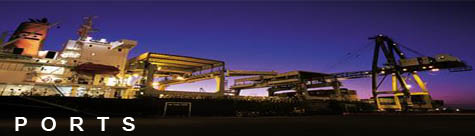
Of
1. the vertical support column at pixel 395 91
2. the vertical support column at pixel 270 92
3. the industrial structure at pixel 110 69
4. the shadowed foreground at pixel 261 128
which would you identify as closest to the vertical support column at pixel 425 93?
the industrial structure at pixel 110 69

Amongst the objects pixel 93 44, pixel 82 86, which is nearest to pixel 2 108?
pixel 82 86

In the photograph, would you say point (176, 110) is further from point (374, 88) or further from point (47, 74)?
point (374, 88)

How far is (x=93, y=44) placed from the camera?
99.8ft

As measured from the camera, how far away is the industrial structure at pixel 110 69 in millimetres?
24578

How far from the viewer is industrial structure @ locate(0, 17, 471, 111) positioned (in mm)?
24578

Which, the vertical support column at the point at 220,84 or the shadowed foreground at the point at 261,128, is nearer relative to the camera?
the shadowed foreground at the point at 261,128

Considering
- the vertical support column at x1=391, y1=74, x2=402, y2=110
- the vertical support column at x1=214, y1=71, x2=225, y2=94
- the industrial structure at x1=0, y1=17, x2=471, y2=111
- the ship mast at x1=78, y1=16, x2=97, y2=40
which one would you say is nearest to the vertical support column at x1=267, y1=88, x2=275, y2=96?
the industrial structure at x1=0, y1=17, x2=471, y2=111

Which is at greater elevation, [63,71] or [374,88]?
[63,71]

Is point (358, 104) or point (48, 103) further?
point (358, 104)

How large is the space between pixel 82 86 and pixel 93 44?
8107 mm

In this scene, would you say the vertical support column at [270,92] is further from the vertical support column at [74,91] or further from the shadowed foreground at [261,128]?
the shadowed foreground at [261,128]

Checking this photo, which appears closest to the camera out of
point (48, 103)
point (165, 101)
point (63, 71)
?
point (48, 103)

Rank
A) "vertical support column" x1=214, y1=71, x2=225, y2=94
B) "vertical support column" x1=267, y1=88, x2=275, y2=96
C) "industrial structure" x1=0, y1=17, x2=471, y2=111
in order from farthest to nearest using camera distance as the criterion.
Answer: "vertical support column" x1=267, y1=88, x2=275, y2=96 → "vertical support column" x1=214, y1=71, x2=225, y2=94 → "industrial structure" x1=0, y1=17, x2=471, y2=111

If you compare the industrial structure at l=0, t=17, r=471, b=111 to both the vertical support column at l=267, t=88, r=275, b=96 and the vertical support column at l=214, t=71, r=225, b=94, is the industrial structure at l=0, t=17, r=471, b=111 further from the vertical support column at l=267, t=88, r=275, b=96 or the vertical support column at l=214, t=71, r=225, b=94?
the vertical support column at l=267, t=88, r=275, b=96
